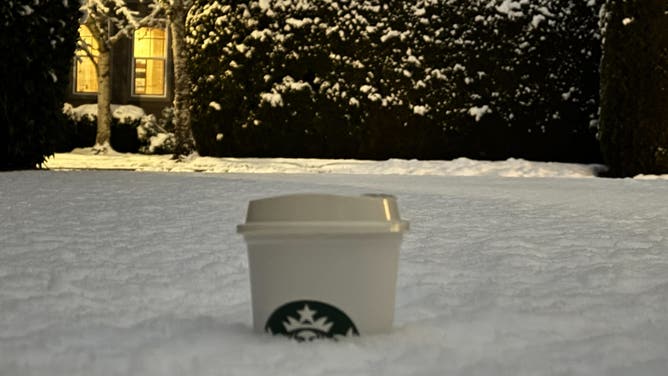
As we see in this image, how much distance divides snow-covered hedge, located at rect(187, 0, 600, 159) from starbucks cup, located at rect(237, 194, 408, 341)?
1000 cm

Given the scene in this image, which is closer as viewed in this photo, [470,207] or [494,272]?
[494,272]

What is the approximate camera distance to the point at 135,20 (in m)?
18.7

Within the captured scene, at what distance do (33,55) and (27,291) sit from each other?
6.91 metres

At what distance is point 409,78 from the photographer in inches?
490

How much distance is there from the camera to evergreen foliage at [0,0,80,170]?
9.60 metres

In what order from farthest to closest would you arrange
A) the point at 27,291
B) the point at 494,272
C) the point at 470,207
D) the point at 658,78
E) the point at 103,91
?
the point at 103,91
the point at 658,78
the point at 470,207
the point at 494,272
the point at 27,291

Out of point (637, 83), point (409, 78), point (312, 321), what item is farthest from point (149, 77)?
point (312, 321)

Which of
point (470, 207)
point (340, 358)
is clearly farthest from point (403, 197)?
point (340, 358)

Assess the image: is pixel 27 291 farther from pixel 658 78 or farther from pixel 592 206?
pixel 658 78

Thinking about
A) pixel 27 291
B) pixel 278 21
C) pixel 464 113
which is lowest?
pixel 27 291

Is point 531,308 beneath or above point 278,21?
beneath

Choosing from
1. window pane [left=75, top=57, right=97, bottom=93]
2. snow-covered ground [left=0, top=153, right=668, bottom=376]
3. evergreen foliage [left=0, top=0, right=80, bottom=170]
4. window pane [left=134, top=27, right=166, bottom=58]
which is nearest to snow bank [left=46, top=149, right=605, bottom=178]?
evergreen foliage [left=0, top=0, right=80, bottom=170]

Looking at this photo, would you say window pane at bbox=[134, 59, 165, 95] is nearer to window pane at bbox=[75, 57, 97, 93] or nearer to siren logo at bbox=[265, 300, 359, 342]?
window pane at bbox=[75, 57, 97, 93]

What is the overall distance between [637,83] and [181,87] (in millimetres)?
7010
